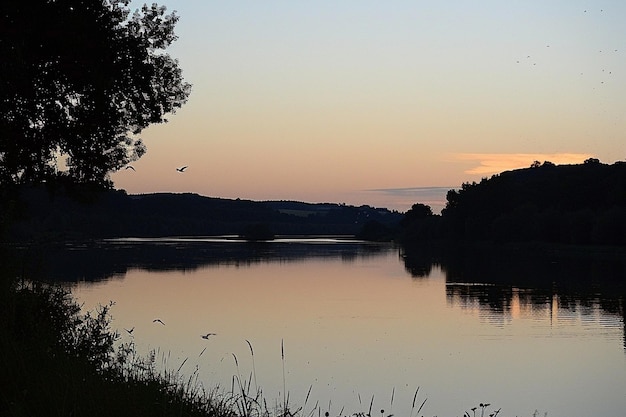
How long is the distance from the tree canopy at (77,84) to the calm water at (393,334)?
538 cm

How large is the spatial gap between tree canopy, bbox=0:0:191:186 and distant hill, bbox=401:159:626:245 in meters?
69.8

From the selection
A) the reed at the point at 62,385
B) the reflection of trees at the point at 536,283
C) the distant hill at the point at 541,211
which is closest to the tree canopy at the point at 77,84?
the reed at the point at 62,385

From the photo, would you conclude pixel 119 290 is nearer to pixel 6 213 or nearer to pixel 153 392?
pixel 6 213

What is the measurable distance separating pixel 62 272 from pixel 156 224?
102 m

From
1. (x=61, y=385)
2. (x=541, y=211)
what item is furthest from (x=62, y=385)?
(x=541, y=211)

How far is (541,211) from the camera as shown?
101312 millimetres

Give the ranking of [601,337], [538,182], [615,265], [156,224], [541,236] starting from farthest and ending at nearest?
[156,224] < [538,182] < [541,236] < [615,265] < [601,337]

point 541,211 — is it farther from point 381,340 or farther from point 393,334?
point 381,340

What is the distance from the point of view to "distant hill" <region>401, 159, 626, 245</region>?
278 ft

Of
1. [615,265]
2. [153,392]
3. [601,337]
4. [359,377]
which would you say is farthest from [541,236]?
[153,392]

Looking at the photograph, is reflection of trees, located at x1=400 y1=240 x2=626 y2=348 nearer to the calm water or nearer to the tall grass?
the calm water

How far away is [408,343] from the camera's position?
86.9ft

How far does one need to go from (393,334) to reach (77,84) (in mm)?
17193

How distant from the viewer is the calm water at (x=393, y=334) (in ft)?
63.0
